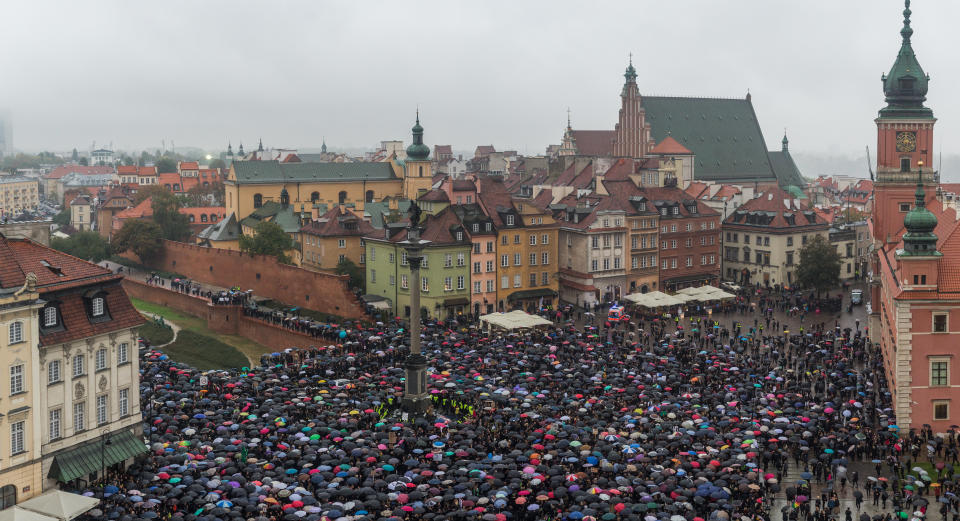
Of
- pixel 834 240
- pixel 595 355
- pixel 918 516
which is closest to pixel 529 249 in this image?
pixel 595 355

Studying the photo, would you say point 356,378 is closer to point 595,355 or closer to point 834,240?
point 595,355

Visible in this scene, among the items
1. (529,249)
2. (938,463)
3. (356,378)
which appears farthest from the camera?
(529,249)

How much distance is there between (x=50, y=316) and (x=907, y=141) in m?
53.6

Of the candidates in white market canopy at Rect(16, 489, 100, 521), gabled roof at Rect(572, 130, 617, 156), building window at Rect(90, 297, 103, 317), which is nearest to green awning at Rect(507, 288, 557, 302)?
building window at Rect(90, 297, 103, 317)

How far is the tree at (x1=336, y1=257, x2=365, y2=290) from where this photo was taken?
88438 mm

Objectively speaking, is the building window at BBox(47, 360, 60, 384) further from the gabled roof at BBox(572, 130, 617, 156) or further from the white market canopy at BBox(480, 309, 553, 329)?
the gabled roof at BBox(572, 130, 617, 156)

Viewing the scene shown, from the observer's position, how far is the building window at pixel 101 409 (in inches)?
1741

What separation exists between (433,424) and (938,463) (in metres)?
21.8

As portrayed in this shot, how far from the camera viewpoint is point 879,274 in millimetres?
69188

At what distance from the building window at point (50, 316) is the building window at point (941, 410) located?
39.0 metres

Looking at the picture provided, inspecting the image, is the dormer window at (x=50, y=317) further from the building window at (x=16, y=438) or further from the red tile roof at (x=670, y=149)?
the red tile roof at (x=670, y=149)

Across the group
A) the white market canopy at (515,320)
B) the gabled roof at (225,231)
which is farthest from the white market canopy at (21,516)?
the gabled roof at (225,231)

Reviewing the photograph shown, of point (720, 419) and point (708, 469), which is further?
point (720, 419)

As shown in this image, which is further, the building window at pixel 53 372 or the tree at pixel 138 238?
the tree at pixel 138 238
